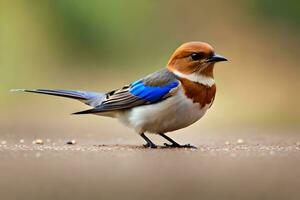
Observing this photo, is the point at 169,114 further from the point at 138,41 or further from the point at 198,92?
the point at 138,41

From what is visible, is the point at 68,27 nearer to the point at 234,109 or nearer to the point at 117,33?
the point at 117,33

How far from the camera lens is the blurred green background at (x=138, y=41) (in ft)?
42.3

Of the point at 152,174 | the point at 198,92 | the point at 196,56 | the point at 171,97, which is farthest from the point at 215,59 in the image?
the point at 152,174

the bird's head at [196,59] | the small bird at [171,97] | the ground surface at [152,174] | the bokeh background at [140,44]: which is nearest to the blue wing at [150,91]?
the small bird at [171,97]

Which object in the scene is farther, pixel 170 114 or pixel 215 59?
pixel 215 59

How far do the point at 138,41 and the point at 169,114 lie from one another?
9.30 meters

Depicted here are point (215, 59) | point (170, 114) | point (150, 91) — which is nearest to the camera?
point (170, 114)

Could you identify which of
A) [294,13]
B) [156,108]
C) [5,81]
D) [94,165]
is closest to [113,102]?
[156,108]

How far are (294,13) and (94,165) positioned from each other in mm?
11680

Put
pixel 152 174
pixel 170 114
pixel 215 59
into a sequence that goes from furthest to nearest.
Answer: pixel 215 59 < pixel 170 114 < pixel 152 174

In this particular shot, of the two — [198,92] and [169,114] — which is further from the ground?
[198,92]

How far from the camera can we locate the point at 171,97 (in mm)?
4777

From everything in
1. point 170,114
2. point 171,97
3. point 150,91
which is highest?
point 150,91

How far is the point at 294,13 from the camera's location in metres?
13.6
